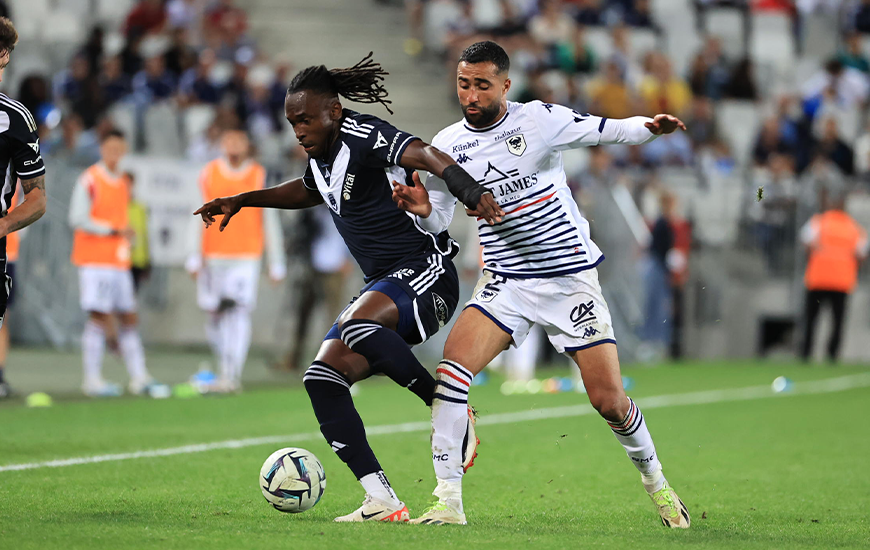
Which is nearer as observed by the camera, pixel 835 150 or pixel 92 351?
pixel 92 351

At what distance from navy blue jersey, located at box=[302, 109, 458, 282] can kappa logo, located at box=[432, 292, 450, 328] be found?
26 centimetres

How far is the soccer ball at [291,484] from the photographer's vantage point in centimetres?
→ 556

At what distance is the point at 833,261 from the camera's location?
17.9m

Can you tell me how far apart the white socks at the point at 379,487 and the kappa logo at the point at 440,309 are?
2.56 feet

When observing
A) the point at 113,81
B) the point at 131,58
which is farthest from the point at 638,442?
the point at 131,58

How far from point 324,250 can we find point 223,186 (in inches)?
97.5

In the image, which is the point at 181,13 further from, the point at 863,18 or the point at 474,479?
the point at 474,479

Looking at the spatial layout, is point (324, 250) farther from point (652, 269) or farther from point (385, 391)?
→ point (652, 269)

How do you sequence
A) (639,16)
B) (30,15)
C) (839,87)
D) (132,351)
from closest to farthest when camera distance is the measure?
1. (132,351)
2. (30,15)
3. (839,87)
4. (639,16)

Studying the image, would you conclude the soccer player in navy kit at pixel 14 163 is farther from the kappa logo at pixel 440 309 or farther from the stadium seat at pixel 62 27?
the stadium seat at pixel 62 27


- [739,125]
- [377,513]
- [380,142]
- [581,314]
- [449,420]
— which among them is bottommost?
[739,125]

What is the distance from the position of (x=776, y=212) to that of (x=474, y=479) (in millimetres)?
13160

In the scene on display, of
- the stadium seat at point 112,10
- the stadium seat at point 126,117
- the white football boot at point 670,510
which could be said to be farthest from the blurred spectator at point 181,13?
the white football boot at point 670,510

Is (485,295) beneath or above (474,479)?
above
